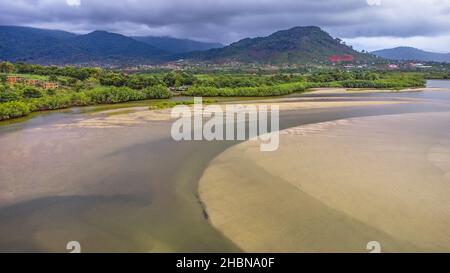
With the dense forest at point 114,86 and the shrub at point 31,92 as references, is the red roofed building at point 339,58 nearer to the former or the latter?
the dense forest at point 114,86

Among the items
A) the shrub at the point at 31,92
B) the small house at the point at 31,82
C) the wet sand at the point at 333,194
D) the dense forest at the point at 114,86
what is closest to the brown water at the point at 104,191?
the wet sand at the point at 333,194

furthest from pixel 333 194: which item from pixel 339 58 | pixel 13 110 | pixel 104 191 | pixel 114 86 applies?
pixel 339 58

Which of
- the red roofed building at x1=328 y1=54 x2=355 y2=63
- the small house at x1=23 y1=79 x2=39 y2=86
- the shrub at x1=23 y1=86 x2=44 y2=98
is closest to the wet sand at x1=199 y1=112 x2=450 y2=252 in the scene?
the shrub at x1=23 y1=86 x2=44 y2=98

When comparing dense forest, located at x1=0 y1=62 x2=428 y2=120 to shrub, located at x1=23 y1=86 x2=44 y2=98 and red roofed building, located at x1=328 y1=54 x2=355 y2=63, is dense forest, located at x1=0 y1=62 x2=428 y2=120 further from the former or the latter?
red roofed building, located at x1=328 y1=54 x2=355 y2=63

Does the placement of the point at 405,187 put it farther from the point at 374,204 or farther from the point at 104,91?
the point at 104,91

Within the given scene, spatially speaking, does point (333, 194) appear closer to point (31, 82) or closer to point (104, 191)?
point (104, 191)

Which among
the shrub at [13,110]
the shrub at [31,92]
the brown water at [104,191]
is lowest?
the brown water at [104,191]
